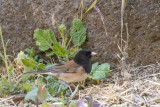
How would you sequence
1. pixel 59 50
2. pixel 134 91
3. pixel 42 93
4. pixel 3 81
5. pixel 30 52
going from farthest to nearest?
pixel 30 52, pixel 59 50, pixel 3 81, pixel 134 91, pixel 42 93

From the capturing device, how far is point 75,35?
2.77 m

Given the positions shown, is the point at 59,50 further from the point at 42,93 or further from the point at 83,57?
the point at 42,93

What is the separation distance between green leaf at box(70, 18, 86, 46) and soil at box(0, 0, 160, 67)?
54 mm

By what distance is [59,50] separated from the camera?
2656 mm

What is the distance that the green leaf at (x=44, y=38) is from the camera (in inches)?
110

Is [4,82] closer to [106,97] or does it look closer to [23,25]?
[23,25]

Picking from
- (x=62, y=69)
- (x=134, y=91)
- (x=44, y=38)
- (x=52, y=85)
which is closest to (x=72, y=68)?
(x=62, y=69)

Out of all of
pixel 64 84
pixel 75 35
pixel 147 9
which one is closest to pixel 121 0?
pixel 147 9

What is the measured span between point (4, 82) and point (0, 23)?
0.76 metres

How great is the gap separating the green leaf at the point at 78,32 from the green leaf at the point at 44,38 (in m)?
0.20

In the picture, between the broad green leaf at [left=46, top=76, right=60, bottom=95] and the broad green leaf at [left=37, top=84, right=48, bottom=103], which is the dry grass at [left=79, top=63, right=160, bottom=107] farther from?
the broad green leaf at [left=37, top=84, right=48, bottom=103]

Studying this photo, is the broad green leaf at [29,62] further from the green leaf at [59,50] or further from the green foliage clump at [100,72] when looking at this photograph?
the green foliage clump at [100,72]

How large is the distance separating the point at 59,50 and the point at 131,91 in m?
0.78

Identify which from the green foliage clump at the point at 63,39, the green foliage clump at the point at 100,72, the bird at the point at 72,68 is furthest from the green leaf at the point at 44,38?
the green foliage clump at the point at 100,72
